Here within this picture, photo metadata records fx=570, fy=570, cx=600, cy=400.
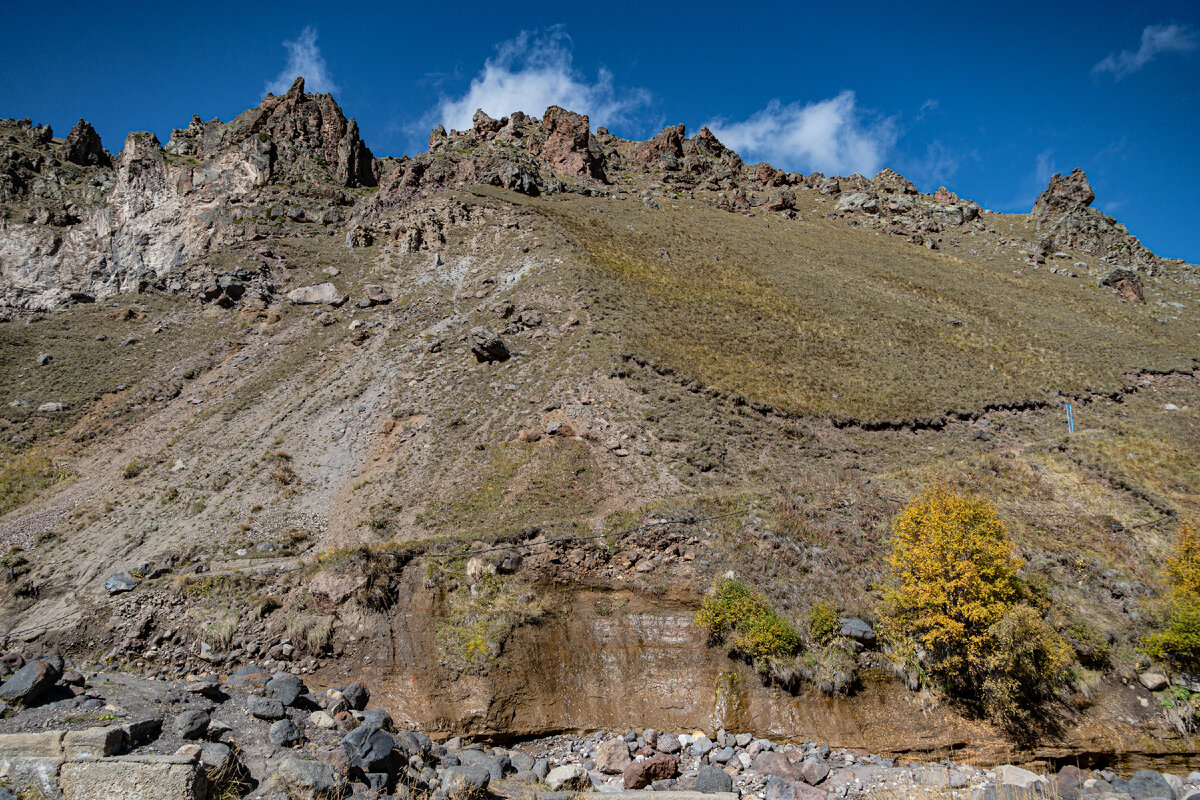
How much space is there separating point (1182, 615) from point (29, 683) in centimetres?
2727

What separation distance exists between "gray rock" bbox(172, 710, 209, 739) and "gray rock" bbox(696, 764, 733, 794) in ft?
34.1

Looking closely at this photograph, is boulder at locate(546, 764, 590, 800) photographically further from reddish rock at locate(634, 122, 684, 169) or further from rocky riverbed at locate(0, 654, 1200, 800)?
reddish rock at locate(634, 122, 684, 169)

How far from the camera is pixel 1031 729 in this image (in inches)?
551

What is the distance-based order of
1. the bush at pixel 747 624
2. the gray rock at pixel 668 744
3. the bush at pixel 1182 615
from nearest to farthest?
the gray rock at pixel 668 744 < the bush at pixel 1182 615 < the bush at pixel 747 624

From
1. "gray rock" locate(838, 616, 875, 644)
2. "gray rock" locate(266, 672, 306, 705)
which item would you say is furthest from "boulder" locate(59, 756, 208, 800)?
"gray rock" locate(838, 616, 875, 644)

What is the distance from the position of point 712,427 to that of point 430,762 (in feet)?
57.7

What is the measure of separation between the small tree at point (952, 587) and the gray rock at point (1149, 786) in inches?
129

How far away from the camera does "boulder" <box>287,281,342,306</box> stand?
4312cm

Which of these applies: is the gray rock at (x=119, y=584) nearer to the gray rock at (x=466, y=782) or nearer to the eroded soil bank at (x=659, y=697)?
the eroded soil bank at (x=659, y=697)

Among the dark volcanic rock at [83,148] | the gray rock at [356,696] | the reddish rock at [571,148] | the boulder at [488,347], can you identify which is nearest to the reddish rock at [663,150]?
the reddish rock at [571,148]

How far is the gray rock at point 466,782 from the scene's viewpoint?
1132 centimetres

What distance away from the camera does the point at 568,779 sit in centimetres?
1299

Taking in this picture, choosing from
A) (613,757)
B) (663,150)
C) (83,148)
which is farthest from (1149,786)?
(83,148)

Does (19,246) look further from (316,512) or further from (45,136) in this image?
(316,512)
